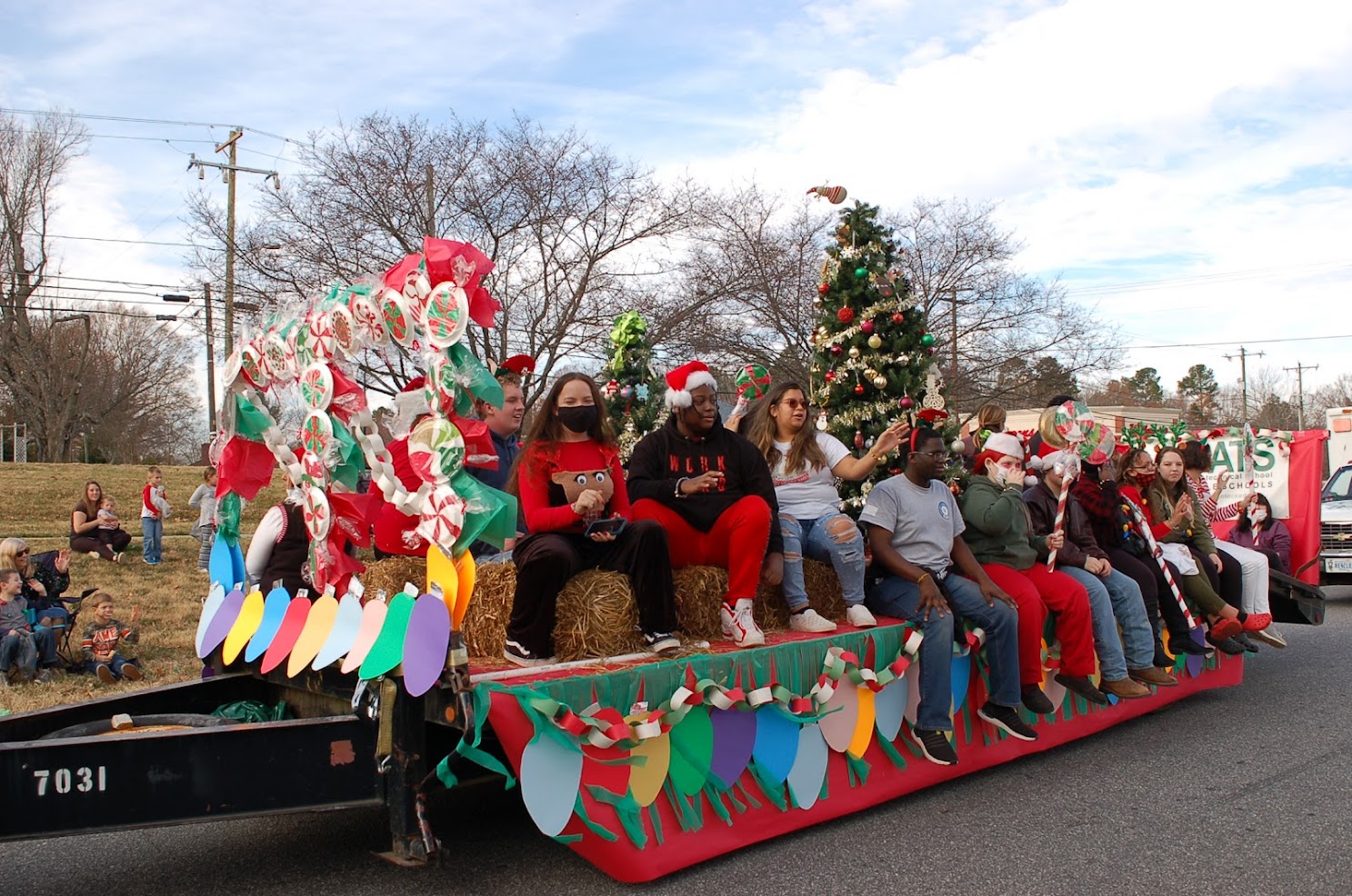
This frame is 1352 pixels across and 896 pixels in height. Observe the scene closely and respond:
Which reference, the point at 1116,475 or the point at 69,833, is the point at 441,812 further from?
the point at 1116,475

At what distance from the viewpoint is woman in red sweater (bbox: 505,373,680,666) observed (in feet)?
14.6

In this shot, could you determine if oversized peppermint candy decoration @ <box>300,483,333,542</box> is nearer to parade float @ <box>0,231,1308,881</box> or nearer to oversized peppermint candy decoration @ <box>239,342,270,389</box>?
parade float @ <box>0,231,1308,881</box>

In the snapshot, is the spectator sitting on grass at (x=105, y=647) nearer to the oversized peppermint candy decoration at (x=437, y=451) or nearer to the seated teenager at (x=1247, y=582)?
the oversized peppermint candy decoration at (x=437, y=451)

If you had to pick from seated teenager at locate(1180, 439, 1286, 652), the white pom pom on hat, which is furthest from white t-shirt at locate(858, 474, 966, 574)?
seated teenager at locate(1180, 439, 1286, 652)

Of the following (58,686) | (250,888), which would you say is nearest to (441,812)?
(250,888)

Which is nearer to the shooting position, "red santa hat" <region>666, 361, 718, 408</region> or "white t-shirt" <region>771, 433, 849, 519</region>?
"red santa hat" <region>666, 361, 718, 408</region>

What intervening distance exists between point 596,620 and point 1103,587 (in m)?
3.41

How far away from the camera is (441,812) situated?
16.6 feet

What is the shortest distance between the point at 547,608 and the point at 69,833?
180 cm

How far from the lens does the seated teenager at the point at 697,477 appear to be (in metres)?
5.37

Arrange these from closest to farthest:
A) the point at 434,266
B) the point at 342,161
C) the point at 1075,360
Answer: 1. the point at 434,266
2. the point at 342,161
3. the point at 1075,360

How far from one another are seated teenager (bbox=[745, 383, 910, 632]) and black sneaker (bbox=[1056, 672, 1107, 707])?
1334mm

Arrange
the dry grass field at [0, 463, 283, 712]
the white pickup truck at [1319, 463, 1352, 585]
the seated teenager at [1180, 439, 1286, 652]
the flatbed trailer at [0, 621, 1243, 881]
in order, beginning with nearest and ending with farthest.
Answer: the flatbed trailer at [0, 621, 1243, 881] < the seated teenager at [1180, 439, 1286, 652] < the dry grass field at [0, 463, 283, 712] < the white pickup truck at [1319, 463, 1352, 585]

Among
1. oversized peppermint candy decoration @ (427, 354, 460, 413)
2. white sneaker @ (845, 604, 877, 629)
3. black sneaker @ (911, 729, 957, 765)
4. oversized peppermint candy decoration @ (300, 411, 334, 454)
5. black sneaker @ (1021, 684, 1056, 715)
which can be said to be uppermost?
oversized peppermint candy decoration @ (427, 354, 460, 413)
